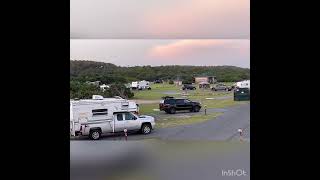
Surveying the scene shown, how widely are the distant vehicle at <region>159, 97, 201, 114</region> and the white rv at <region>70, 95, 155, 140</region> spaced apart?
0.55ft

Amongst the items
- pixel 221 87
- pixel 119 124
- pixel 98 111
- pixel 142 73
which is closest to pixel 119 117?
pixel 119 124

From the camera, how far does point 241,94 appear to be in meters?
3.55

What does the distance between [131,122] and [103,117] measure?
0.32 m

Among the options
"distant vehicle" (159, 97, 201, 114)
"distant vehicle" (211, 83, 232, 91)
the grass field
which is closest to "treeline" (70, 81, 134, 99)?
the grass field

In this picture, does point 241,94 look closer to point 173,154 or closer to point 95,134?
point 173,154

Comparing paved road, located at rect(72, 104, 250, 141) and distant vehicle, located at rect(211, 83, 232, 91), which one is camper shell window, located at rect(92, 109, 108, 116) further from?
distant vehicle, located at rect(211, 83, 232, 91)

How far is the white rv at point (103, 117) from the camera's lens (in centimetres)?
358
